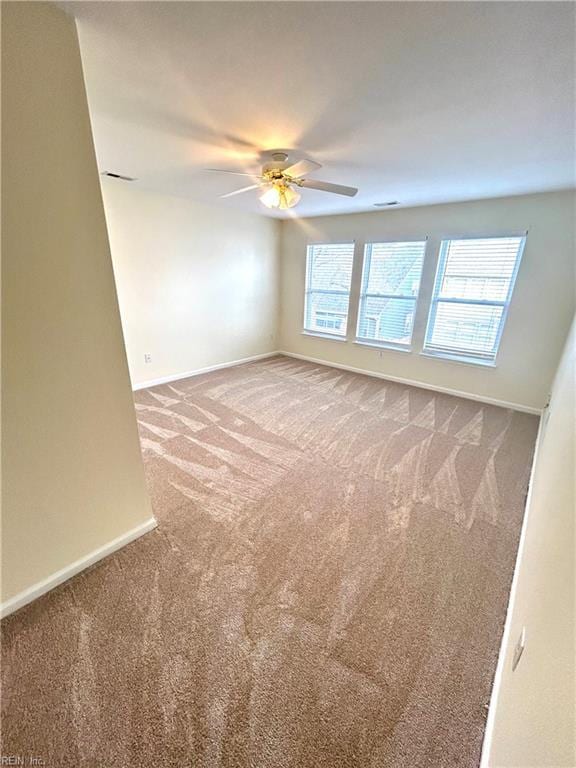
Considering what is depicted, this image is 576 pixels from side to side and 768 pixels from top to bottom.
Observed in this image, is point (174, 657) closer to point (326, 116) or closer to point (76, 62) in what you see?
point (76, 62)

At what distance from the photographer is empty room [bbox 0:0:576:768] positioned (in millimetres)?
1062

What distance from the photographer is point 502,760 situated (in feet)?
2.74

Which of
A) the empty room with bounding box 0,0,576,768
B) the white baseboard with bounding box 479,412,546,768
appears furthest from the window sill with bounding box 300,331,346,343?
the white baseboard with bounding box 479,412,546,768

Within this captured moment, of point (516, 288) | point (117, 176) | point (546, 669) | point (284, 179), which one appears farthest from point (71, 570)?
point (516, 288)

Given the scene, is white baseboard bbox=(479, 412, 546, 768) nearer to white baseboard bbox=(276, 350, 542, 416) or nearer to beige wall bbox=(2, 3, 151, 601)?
beige wall bbox=(2, 3, 151, 601)

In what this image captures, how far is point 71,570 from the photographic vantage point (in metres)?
1.60

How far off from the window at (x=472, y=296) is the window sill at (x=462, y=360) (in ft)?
0.04

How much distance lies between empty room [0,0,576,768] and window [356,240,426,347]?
4.31 feet

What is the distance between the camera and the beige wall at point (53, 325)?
114cm

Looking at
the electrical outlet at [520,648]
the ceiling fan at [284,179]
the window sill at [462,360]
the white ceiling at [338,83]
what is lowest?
the electrical outlet at [520,648]

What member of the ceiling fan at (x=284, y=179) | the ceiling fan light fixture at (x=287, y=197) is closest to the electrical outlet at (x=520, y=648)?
the ceiling fan at (x=284, y=179)

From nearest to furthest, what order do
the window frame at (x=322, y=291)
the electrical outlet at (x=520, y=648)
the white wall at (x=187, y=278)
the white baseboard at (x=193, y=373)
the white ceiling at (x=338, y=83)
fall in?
the electrical outlet at (x=520, y=648), the white ceiling at (x=338, y=83), the white wall at (x=187, y=278), the white baseboard at (x=193, y=373), the window frame at (x=322, y=291)

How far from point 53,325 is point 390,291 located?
13.6 ft

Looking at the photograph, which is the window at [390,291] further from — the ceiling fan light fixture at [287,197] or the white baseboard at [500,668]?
the white baseboard at [500,668]
